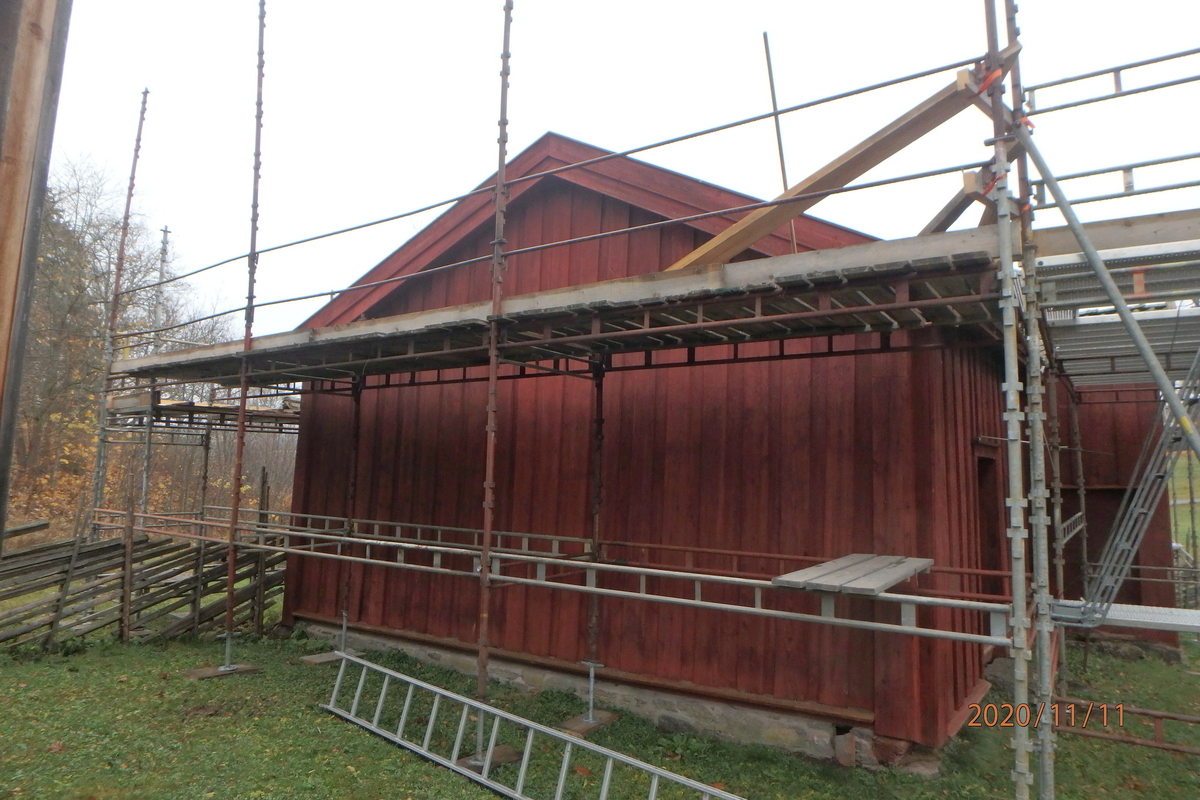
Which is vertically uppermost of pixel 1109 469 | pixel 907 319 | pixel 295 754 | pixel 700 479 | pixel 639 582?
pixel 907 319

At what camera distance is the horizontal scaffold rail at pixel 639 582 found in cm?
459

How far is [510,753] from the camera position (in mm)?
6461

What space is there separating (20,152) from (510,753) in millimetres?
6264

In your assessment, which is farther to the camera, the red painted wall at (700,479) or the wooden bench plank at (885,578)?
the red painted wall at (700,479)

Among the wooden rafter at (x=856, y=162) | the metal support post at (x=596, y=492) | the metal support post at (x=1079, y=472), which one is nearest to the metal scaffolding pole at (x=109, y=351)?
the metal support post at (x=596, y=492)

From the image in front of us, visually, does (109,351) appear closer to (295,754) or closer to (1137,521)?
(295,754)

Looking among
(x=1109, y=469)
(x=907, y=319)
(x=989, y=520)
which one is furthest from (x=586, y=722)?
(x=1109, y=469)

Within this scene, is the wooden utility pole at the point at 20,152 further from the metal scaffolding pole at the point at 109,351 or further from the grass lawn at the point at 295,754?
the metal scaffolding pole at the point at 109,351

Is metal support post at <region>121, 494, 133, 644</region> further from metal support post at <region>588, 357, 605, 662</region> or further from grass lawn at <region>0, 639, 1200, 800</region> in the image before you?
metal support post at <region>588, 357, 605, 662</region>

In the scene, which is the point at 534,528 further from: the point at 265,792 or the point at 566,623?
the point at 265,792

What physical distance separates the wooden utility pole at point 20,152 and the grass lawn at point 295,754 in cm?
547

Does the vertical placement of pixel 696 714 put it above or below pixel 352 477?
below

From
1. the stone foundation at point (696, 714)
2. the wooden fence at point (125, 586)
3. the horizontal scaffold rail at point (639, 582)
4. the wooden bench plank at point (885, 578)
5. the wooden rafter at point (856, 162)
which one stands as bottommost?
the stone foundation at point (696, 714)

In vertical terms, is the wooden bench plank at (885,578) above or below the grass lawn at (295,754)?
above
